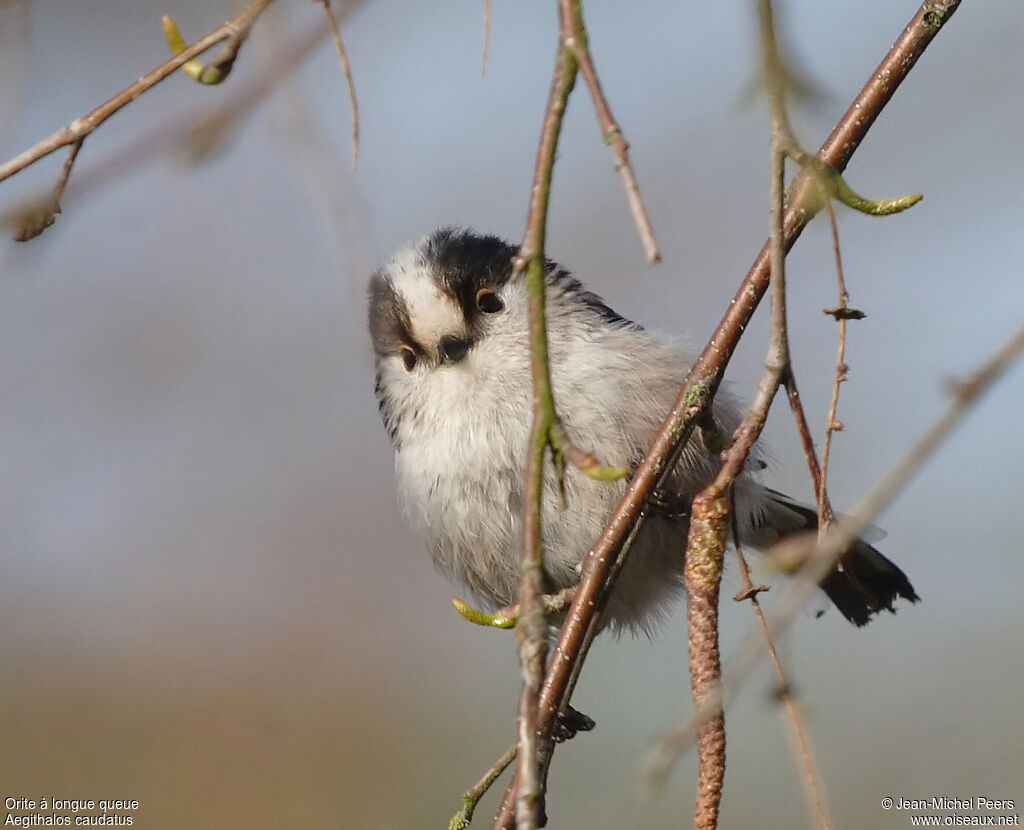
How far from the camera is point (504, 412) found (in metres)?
2.84

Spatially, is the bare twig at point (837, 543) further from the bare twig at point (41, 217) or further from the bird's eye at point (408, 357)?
the bird's eye at point (408, 357)

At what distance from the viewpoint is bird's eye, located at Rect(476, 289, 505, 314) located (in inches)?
120

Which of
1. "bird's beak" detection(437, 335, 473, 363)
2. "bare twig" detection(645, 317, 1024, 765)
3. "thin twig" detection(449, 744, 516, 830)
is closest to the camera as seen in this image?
"bare twig" detection(645, 317, 1024, 765)

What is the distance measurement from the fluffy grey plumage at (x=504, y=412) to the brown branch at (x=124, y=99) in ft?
4.40

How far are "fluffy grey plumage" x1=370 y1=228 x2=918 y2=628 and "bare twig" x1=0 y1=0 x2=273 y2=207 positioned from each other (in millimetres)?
1341

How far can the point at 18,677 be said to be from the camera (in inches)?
248

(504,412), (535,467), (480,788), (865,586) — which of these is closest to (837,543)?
(535,467)

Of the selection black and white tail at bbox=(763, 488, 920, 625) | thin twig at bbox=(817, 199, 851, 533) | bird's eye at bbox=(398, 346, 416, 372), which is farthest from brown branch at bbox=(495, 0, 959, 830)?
black and white tail at bbox=(763, 488, 920, 625)

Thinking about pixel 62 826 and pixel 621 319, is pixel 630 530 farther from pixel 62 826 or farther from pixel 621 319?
pixel 62 826

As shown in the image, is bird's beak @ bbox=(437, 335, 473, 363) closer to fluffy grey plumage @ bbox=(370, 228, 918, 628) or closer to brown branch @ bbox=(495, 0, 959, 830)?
fluffy grey plumage @ bbox=(370, 228, 918, 628)

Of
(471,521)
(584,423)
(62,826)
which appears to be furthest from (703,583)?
(62,826)

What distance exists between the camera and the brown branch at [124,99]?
1.50m

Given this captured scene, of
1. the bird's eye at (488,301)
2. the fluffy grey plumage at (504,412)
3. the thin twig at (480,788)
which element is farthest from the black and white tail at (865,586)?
the thin twig at (480,788)

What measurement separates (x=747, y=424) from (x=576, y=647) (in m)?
0.39
